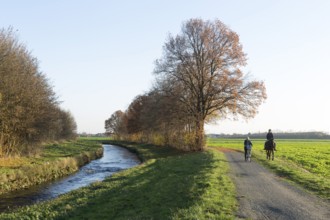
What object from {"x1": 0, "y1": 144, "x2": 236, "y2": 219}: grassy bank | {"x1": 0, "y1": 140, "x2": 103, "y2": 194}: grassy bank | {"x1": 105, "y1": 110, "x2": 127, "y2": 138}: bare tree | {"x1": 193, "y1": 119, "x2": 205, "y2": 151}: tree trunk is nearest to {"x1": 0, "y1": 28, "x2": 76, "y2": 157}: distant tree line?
{"x1": 0, "y1": 140, "x2": 103, "y2": 194}: grassy bank

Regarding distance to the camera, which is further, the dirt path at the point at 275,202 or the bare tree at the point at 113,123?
the bare tree at the point at 113,123

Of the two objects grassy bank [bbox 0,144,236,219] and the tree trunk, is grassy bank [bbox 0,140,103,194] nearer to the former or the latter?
grassy bank [bbox 0,144,236,219]

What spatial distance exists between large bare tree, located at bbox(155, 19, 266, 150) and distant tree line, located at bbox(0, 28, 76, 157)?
17820 millimetres

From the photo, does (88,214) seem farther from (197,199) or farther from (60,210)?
(197,199)

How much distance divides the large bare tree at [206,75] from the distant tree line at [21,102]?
58.5ft

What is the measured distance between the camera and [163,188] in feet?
62.5

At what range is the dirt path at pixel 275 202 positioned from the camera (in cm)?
1276

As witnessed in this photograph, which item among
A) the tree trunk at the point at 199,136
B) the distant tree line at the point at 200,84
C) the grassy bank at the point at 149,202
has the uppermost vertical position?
the distant tree line at the point at 200,84

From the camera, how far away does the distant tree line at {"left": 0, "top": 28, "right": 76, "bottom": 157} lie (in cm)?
3033

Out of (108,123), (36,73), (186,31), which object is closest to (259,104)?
(186,31)

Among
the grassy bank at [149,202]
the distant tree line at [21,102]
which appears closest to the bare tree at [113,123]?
the distant tree line at [21,102]

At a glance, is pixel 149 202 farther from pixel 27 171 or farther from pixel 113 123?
pixel 113 123

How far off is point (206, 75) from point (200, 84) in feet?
4.98

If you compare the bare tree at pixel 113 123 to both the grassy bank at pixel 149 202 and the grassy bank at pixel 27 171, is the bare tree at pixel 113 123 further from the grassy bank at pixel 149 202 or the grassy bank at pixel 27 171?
the grassy bank at pixel 149 202
